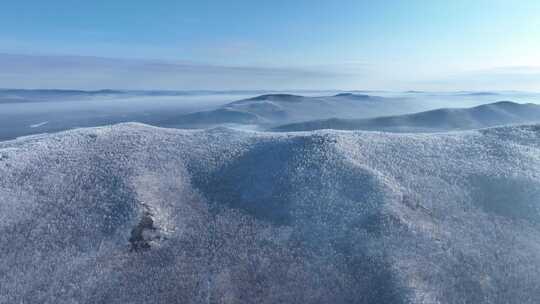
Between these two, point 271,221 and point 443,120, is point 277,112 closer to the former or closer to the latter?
point 443,120

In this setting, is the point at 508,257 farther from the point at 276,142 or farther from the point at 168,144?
the point at 168,144

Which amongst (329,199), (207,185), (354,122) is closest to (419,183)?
(329,199)

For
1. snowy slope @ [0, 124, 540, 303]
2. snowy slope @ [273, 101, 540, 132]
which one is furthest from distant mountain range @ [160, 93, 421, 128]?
snowy slope @ [0, 124, 540, 303]

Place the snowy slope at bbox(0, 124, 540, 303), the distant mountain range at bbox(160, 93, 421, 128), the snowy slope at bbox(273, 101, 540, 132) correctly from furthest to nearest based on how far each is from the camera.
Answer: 1. the distant mountain range at bbox(160, 93, 421, 128)
2. the snowy slope at bbox(273, 101, 540, 132)
3. the snowy slope at bbox(0, 124, 540, 303)

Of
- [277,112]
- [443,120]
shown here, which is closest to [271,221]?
[443,120]

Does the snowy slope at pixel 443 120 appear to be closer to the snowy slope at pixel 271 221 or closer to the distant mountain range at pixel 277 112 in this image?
the distant mountain range at pixel 277 112

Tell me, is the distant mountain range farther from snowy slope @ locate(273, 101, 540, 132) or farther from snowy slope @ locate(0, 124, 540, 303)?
snowy slope @ locate(0, 124, 540, 303)

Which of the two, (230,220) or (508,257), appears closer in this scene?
(508,257)
